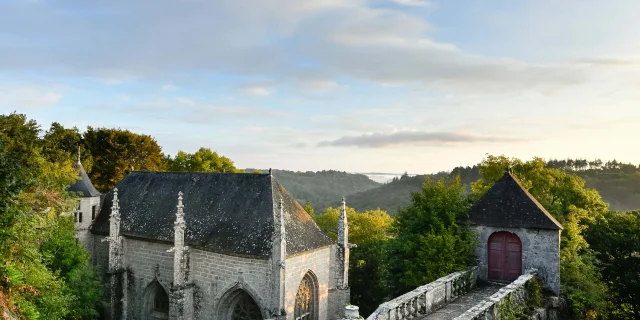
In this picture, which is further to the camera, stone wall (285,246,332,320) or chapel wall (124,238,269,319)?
chapel wall (124,238,269,319)

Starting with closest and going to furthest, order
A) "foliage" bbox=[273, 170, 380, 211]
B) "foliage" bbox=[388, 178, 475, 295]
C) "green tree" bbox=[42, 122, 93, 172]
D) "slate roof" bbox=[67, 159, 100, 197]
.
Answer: "foliage" bbox=[388, 178, 475, 295], "slate roof" bbox=[67, 159, 100, 197], "green tree" bbox=[42, 122, 93, 172], "foliage" bbox=[273, 170, 380, 211]

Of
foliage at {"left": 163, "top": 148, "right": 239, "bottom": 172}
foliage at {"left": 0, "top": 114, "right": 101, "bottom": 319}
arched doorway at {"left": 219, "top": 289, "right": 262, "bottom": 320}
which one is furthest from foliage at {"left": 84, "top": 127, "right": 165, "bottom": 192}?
arched doorway at {"left": 219, "top": 289, "right": 262, "bottom": 320}

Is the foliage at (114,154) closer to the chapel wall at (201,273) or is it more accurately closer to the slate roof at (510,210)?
the chapel wall at (201,273)

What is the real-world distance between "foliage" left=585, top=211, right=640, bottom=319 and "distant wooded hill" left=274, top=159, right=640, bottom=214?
330 inches

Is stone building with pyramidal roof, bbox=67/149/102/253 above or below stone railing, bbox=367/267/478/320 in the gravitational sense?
above

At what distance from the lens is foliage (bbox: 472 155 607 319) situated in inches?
664

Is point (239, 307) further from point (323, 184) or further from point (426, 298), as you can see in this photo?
point (323, 184)

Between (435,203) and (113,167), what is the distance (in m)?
30.0

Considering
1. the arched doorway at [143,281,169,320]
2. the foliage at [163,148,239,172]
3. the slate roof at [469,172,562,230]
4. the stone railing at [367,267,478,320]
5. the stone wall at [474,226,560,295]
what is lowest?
the arched doorway at [143,281,169,320]

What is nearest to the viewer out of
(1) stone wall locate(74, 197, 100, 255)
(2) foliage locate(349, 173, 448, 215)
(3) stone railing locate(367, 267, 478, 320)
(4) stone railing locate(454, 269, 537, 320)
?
(4) stone railing locate(454, 269, 537, 320)

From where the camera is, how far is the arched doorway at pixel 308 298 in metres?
17.9

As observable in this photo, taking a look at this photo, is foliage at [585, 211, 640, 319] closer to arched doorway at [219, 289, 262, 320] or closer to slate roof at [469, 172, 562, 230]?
slate roof at [469, 172, 562, 230]

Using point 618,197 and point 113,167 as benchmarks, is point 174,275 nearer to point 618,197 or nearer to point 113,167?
point 113,167

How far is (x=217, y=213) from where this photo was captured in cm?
1969
